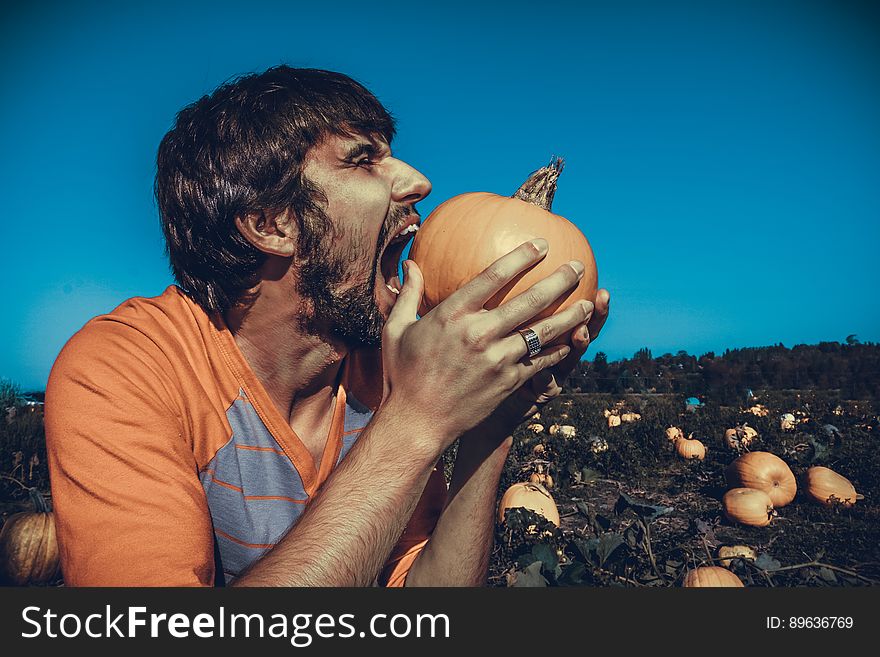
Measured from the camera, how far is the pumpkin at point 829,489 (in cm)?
657

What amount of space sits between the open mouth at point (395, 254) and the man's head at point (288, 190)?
92 millimetres

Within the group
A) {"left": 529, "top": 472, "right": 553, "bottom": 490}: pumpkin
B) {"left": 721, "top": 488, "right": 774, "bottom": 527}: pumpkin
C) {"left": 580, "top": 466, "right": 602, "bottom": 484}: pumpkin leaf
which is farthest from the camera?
{"left": 580, "top": 466, "right": 602, "bottom": 484}: pumpkin leaf

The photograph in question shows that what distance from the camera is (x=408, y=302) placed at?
2010mm

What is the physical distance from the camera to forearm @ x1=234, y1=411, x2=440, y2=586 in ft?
4.93

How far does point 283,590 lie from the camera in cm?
147

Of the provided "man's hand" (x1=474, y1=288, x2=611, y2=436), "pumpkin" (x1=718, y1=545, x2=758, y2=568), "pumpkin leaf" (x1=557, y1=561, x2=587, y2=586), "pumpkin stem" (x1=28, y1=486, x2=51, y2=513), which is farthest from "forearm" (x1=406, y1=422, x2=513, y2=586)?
"pumpkin stem" (x1=28, y1=486, x2=51, y2=513)

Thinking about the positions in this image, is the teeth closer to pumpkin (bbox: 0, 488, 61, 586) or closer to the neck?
the neck

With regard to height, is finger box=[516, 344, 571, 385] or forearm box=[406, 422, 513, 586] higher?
finger box=[516, 344, 571, 385]

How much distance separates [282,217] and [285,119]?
0.45 meters

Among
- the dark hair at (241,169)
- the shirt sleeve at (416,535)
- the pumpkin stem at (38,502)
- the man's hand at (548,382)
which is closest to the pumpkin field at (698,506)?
the shirt sleeve at (416,535)

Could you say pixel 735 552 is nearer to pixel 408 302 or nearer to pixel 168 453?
pixel 408 302

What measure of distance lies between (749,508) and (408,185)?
228 inches

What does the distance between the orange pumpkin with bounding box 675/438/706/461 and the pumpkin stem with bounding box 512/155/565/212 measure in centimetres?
796

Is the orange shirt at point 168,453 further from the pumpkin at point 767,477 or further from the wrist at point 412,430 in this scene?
the pumpkin at point 767,477
